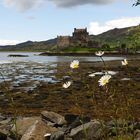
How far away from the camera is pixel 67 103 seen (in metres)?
22.6

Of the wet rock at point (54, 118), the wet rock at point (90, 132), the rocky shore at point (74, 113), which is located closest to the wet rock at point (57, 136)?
the rocky shore at point (74, 113)

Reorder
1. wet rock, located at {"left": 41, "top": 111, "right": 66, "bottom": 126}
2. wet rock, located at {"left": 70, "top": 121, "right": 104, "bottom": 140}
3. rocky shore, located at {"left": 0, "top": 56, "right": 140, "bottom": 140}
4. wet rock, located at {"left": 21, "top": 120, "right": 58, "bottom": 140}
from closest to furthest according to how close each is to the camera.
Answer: rocky shore, located at {"left": 0, "top": 56, "right": 140, "bottom": 140}, wet rock, located at {"left": 70, "top": 121, "right": 104, "bottom": 140}, wet rock, located at {"left": 21, "top": 120, "right": 58, "bottom": 140}, wet rock, located at {"left": 41, "top": 111, "right": 66, "bottom": 126}

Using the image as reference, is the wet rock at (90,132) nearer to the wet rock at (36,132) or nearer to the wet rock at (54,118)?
the wet rock at (36,132)

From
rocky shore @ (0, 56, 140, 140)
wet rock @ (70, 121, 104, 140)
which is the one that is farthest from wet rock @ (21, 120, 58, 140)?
wet rock @ (70, 121, 104, 140)

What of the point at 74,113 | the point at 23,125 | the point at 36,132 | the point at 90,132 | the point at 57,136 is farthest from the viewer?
the point at 74,113

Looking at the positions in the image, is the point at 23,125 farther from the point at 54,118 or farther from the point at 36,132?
the point at 54,118

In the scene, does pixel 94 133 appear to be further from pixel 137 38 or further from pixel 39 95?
pixel 39 95

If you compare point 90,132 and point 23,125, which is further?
point 23,125

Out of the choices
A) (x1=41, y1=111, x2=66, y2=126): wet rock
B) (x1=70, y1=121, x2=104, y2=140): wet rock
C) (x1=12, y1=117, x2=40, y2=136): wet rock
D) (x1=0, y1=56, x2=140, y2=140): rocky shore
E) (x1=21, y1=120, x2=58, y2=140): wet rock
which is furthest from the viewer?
(x1=41, y1=111, x2=66, y2=126): wet rock

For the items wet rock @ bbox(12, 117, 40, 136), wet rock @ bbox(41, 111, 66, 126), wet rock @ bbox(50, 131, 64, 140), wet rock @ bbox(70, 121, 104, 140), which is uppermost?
wet rock @ bbox(70, 121, 104, 140)

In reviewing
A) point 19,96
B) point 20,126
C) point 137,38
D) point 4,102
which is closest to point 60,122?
point 20,126

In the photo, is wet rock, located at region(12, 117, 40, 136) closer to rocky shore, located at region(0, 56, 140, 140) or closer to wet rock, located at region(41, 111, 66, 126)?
rocky shore, located at region(0, 56, 140, 140)

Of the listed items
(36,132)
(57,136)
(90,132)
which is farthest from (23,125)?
(90,132)

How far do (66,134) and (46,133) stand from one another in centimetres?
71
